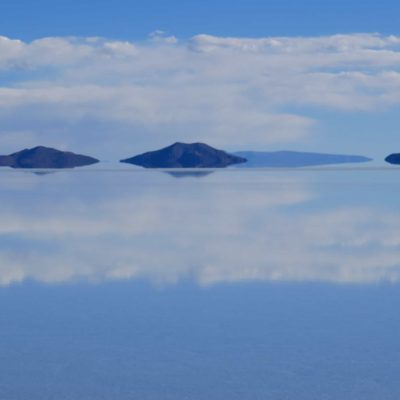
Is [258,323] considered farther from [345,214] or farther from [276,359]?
[345,214]

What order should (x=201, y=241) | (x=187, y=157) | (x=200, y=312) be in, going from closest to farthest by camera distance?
(x=200, y=312), (x=201, y=241), (x=187, y=157)

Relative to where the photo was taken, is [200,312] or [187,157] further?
[187,157]

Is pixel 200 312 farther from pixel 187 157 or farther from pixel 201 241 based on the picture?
pixel 187 157

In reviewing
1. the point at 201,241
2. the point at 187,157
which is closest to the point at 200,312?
the point at 201,241

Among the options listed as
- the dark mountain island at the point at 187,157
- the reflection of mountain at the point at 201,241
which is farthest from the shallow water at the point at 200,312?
the dark mountain island at the point at 187,157

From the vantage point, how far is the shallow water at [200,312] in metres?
7.91

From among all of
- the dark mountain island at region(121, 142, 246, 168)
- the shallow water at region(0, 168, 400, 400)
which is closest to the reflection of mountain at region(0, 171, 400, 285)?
the shallow water at region(0, 168, 400, 400)

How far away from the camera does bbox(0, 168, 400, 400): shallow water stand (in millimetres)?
7910

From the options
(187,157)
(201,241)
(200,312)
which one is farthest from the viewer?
(187,157)

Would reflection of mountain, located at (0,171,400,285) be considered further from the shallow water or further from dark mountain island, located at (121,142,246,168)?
dark mountain island, located at (121,142,246,168)

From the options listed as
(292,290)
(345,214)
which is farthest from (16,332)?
Answer: (345,214)

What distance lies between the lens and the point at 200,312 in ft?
36.6

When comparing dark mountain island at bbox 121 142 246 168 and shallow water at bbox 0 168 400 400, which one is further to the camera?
dark mountain island at bbox 121 142 246 168

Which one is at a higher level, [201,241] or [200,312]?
[201,241]
